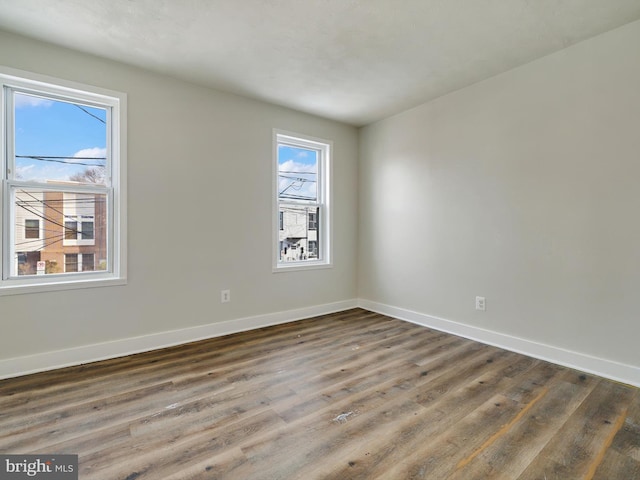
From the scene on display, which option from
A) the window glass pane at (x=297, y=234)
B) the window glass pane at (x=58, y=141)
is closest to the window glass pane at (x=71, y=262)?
the window glass pane at (x=58, y=141)

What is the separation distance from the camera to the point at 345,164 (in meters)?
4.27

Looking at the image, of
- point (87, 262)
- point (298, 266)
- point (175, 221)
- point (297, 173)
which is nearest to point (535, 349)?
point (298, 266)

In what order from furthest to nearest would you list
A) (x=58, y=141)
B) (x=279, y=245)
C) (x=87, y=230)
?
(x=279, y=245), (x=87, y=230), (x=58, y=141)

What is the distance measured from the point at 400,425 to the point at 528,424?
725 mm

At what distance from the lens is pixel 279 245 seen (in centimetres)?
374

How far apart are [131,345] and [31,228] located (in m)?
1.22

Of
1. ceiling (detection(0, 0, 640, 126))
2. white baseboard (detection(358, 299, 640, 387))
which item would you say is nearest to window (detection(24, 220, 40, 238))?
ceiling (detection(0, 0, 640, 126))

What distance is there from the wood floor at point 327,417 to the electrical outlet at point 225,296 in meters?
0.60

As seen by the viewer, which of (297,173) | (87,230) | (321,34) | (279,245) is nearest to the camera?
(321,34)

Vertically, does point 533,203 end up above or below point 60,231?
above

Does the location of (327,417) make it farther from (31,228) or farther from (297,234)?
(31,228)

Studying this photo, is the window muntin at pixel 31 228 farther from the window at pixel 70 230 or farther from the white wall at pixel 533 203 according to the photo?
the white wall at pixel 533 203

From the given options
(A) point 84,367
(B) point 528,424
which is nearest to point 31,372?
(A) point 84,367

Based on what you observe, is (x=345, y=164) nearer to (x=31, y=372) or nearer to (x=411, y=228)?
(x=411, y=228)
